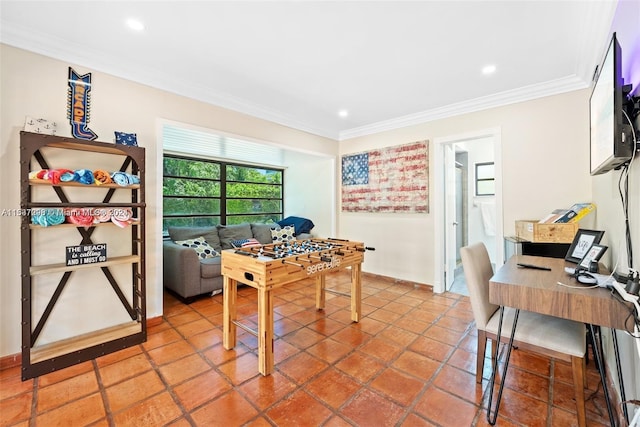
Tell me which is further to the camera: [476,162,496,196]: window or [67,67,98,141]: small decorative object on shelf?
[476,162,496,196]: window

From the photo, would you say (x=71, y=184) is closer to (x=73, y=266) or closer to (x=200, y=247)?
(x=73, y=266)

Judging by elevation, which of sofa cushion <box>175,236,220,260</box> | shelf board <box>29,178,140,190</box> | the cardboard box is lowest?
sofa cushion <box>175,236,220,260</box>

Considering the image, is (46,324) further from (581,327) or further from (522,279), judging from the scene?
(581,327)

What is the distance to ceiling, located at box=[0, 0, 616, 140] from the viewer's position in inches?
71.1

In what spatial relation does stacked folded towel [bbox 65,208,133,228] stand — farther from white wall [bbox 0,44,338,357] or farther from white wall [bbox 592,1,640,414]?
white wall [bbox 592,1,640,414]

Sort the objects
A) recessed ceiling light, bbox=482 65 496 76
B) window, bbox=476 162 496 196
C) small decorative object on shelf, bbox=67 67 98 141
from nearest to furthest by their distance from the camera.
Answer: small decorative object on shelf, bbox=67 67 98 141 < recessed ceiling light, bbox=482 65 496 76 < window, bbox=476 162 496 196

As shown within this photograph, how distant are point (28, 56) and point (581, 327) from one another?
429 centimetres

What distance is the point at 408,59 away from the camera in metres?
2.41

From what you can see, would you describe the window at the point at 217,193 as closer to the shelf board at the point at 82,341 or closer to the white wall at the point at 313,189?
the white wall at the point at 313,189

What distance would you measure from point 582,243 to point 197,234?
451cm

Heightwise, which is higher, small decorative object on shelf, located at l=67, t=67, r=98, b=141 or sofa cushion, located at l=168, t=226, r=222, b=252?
small decorative object on shelf, located at l=67, t=67, r=98, b=141

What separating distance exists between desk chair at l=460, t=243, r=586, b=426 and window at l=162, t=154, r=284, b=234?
4.38 metres

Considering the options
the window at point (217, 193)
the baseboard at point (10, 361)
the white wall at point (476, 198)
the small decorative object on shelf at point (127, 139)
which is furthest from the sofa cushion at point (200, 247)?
the white wall at point (476, 198)

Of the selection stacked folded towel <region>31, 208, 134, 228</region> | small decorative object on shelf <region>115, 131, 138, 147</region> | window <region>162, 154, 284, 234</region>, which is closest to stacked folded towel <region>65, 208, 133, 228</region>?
stacked folded towel <region>31, 208, 134, 228</region>
